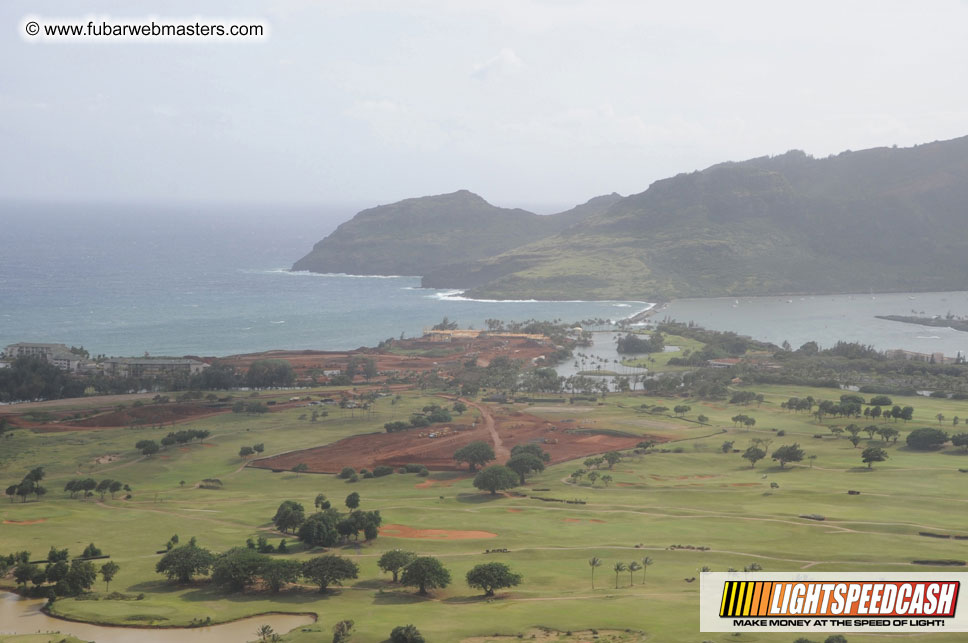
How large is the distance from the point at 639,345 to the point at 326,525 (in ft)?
405

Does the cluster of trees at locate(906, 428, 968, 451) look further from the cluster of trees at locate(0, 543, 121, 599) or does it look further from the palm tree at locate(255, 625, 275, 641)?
the cluster of trees at locate(0, 543, 121, 599)

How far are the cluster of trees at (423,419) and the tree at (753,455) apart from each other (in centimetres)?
4077

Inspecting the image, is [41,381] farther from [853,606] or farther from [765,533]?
[853,606]

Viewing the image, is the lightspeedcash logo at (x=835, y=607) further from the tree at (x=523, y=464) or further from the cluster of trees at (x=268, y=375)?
the cluster of trees at (x=268, y=375)

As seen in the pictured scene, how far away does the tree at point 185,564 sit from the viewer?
198ft

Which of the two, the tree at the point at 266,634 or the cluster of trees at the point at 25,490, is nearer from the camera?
the tree at the point at 266,634

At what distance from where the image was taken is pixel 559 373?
166 metres

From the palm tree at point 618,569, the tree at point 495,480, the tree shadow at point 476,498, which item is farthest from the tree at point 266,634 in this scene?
the tree at point 495,480

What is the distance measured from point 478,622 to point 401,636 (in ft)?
18.1

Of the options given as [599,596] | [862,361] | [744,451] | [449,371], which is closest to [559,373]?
[449,371]

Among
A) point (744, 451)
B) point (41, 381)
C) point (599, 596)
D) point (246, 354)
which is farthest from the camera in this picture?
point (246, 354)

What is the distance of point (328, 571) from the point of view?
58.4 meters

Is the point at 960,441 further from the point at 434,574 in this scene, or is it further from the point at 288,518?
the point at 288,518

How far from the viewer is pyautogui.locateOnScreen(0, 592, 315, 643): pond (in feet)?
169
